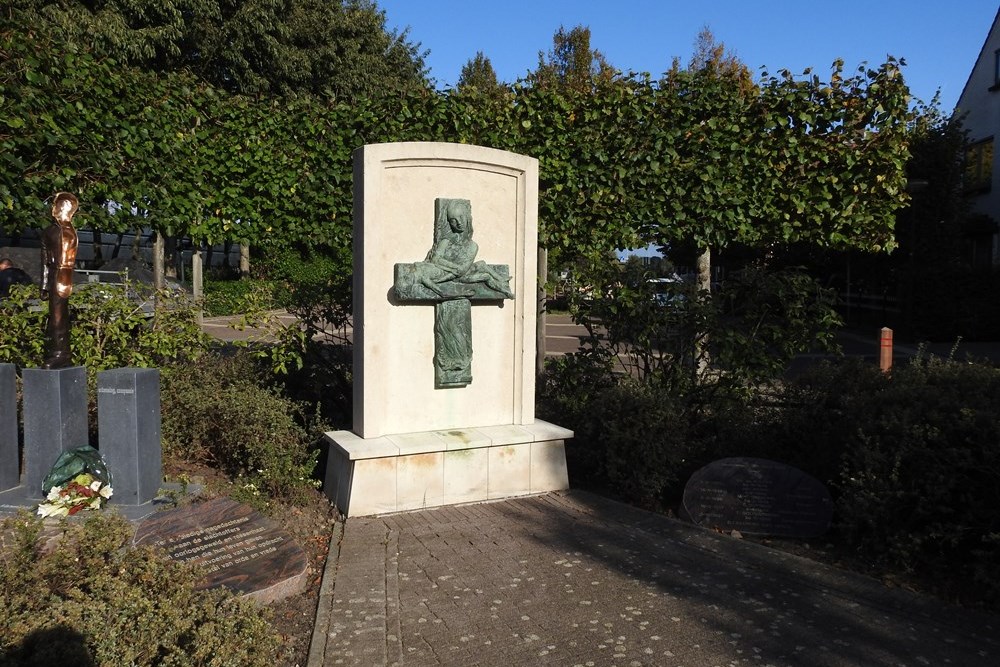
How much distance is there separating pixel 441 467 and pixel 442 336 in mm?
1040

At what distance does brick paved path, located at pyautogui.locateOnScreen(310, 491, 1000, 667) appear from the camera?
373 cm

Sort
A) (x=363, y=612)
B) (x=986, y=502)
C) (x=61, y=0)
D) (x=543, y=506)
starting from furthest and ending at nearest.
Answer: (x=61, y=0)
(x=543, y=506)
(x=986, y=502)
(x=363, y=612)

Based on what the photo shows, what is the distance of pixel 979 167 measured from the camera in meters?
24.8

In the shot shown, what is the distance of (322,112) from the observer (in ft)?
28.4

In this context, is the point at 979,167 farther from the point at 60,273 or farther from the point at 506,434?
the point at 60,273

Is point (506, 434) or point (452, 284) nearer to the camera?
point (452, 284)

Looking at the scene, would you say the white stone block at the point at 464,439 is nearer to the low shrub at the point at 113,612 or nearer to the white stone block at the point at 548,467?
the white stone block at the point at 548,467

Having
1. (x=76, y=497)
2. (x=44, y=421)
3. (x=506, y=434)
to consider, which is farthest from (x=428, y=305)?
(x=44, y=421)

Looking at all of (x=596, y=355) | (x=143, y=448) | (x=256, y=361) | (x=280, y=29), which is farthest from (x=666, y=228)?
(x=280, y=29)

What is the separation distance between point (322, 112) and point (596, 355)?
4.11 meters

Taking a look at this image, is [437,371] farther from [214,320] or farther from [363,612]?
[214,320]

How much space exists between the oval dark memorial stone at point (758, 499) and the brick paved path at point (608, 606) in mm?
297

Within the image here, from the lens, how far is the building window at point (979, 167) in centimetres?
2419

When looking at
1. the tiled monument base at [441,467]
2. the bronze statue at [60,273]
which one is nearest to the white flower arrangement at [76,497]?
the bronze statue at [60,273]
